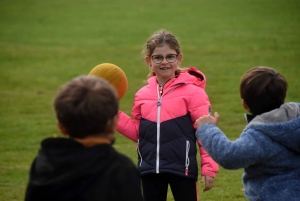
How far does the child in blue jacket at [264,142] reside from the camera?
11.0 ft

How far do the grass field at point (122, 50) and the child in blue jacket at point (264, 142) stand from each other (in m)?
3.33

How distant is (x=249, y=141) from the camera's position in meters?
3.34

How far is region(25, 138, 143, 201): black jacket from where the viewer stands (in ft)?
9.08

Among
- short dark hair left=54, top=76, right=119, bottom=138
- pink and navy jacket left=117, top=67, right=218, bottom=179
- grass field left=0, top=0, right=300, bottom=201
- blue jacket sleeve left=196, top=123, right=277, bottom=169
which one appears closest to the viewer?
short dark hair left=54, top=76, right=119, bottom=138

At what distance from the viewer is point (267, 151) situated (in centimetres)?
336

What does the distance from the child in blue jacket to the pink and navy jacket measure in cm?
92

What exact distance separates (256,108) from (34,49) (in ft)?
54.5

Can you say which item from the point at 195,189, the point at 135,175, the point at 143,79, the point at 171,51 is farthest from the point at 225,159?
the point at 143,79

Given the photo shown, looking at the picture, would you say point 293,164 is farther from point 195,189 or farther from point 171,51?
point 171,51

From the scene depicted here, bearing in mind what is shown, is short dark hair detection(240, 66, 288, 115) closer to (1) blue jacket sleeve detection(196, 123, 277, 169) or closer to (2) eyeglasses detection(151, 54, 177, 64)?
(1) blue jacket sleeve detection(196, 123, 277, 169)

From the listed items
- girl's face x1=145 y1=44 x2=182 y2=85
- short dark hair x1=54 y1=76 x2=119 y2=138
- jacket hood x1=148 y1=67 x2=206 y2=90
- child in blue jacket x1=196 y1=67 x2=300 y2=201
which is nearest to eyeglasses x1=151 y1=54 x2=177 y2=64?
girl's face x1=145 y1=44 x2=182 y2=85

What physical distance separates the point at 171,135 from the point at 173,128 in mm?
54

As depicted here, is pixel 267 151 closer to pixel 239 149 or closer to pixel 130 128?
pixel 239 149

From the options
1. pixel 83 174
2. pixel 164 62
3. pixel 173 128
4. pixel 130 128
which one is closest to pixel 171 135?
pixel 173 128
